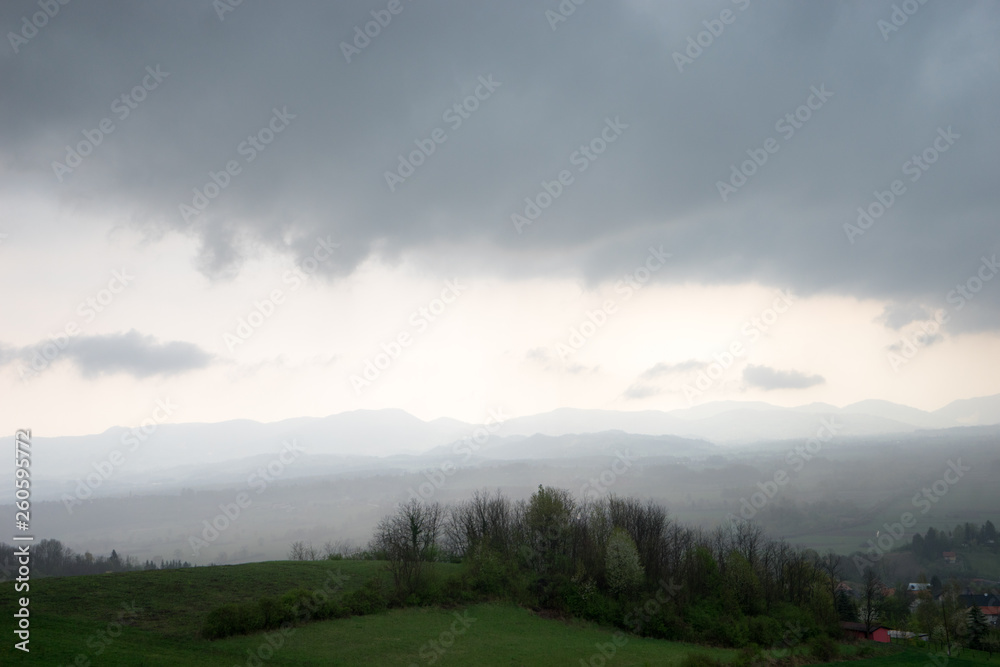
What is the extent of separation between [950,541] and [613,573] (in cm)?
18244

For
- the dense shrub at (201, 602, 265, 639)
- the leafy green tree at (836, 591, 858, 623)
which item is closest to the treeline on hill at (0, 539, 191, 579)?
the dense shrub at (201, 602, 265, 639)

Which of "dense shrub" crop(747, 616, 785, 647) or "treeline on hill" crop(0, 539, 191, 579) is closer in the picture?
"dense shrub" crop(747, 616, 785, 647)

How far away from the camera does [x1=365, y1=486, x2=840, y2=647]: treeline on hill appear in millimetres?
48188

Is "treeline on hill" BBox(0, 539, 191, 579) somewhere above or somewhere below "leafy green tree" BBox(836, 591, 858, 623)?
above

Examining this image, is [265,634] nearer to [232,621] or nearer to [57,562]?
[232,621]

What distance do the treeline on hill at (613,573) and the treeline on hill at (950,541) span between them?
438 ft

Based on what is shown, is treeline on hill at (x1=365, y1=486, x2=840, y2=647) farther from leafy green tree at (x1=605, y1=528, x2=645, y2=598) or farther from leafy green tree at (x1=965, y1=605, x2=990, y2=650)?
leafy green tree at (x1=965, y1=605, x2=990, y2=650)

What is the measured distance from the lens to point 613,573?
5206cm

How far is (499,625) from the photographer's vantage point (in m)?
43.1

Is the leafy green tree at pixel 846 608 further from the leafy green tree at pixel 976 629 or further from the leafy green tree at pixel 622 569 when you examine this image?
the leafy green tree at pixel 622 569

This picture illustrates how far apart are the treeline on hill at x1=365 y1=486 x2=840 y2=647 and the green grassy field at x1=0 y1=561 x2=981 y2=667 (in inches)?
114

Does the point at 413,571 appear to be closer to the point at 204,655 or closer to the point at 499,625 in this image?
the point at 499,625

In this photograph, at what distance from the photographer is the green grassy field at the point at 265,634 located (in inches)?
1095

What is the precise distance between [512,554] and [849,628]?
41.4m
